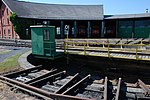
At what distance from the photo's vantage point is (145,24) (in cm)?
3372

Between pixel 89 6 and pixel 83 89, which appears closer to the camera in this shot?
pixel 83 89

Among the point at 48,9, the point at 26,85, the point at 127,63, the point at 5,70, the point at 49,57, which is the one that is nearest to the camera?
the point at 26,85

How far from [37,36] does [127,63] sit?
780 cm

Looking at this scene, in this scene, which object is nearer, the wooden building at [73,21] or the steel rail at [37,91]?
the steel rail at [37,91]

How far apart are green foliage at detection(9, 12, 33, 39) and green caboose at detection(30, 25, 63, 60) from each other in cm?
2010

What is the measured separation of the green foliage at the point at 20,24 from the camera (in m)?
33.5

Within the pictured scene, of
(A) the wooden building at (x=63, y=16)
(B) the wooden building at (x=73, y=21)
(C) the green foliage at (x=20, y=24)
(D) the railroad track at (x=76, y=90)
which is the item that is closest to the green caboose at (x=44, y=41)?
(D) the railroad track at (x=76, y=90)

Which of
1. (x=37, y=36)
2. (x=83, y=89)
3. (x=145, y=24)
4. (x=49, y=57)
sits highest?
(x=145, y=24)

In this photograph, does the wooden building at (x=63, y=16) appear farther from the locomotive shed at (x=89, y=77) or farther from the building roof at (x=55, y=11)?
the locomotive shed at (x=89, y=77)

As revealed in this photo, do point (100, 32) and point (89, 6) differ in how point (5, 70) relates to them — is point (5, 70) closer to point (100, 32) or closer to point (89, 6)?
point (100, 32)

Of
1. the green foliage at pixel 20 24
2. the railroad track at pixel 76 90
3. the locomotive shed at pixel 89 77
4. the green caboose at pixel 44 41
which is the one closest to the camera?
the railroad track at pixel 76 90

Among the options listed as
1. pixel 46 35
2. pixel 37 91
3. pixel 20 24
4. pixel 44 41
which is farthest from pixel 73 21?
pixel 37 91

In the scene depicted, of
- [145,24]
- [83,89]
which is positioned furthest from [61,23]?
[83,89]

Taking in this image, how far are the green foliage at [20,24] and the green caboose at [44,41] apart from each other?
20.1m
